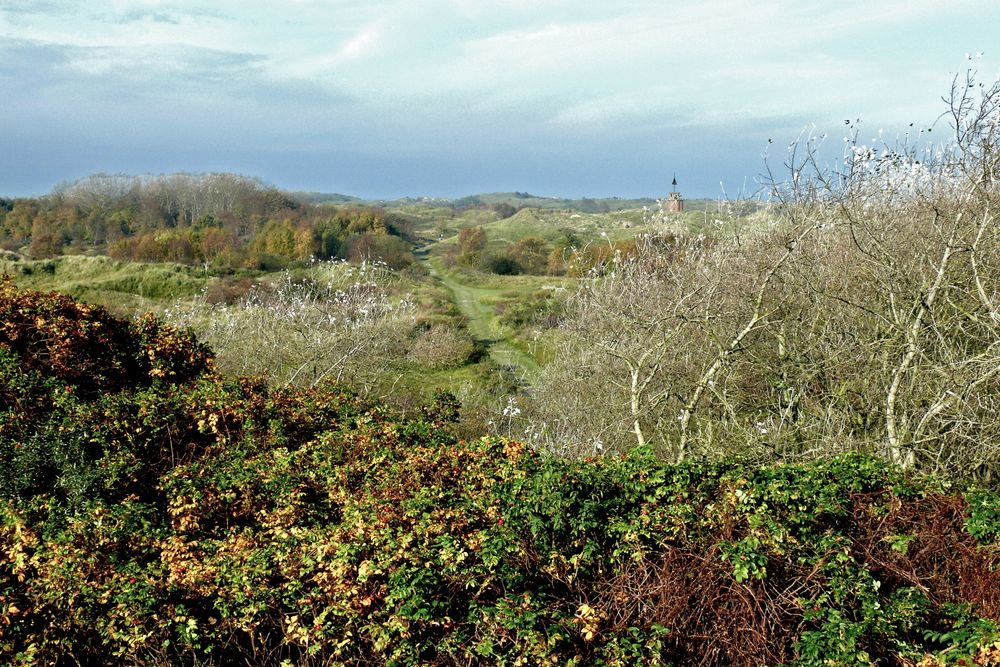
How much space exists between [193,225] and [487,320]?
21184 mm

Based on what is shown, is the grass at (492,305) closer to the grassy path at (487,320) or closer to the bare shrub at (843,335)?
the grassy path at (487,320)

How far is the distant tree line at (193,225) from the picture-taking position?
32.1 meters

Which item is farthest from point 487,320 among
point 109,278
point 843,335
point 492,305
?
point 843,335

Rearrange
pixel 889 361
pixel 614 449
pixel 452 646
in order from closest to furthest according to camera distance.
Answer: pixel 452 646 < pixel 889 361 < pixel 614 449

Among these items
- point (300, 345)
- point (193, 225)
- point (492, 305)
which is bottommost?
point (492, 305)

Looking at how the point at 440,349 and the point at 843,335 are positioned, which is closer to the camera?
the point at 843,335

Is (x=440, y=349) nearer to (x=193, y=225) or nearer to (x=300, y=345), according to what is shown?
(x=300, y=345)

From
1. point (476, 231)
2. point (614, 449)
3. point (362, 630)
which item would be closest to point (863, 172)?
point (614, 449)

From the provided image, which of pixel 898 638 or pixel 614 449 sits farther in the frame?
pixel 614 449

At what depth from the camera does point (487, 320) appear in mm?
23391

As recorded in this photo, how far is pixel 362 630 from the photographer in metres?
3.93

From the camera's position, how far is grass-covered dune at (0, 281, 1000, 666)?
3.88 meters

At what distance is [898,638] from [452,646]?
89.0 inches

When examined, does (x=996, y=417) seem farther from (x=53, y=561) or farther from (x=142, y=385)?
(x=142, y=385)
